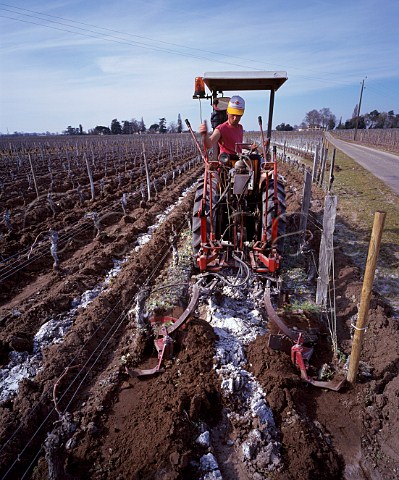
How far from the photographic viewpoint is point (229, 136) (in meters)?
4.83

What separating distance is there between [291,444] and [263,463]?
0.26m

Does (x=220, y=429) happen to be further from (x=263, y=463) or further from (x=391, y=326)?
(x=391, y=326)

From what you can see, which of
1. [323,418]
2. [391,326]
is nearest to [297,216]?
[391,326]

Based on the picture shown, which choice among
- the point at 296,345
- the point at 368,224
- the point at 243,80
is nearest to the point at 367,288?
the point at 296,345

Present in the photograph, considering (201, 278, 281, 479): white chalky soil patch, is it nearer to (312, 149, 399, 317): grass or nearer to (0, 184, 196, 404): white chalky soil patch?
(0, 184, 196, 404): white chalky soil patch

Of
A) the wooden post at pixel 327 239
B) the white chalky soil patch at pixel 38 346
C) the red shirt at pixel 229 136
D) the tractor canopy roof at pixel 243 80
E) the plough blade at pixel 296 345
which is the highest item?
the tractor canopy roof at pixel 243 80

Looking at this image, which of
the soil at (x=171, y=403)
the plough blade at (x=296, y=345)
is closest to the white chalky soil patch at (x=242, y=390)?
the soil at (x=171, y=403)

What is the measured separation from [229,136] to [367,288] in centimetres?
305

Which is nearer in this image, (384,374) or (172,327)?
(384,374)

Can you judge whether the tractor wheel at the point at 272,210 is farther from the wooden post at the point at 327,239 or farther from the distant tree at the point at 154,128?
the distant tree at the point at 154,128

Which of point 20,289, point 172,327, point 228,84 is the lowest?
point 20,289

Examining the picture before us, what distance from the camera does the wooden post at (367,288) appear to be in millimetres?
2430

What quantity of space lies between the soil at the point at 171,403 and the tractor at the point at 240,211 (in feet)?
2.32

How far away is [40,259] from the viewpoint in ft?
19.2
